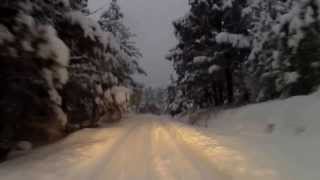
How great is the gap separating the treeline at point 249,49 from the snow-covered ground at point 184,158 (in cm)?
274

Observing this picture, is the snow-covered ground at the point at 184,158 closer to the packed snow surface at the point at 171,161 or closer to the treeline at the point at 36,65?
the packed snow surface at the point at 171,161

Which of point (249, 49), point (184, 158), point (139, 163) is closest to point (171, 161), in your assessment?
point (184, 158)

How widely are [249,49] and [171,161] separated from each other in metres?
23.6

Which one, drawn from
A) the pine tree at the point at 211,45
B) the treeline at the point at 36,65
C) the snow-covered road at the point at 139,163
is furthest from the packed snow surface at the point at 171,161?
the pine tree at the point at 211,45

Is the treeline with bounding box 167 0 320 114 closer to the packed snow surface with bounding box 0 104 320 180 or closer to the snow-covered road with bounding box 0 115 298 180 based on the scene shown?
the packed snow surface with bounding box 0 104 320 180

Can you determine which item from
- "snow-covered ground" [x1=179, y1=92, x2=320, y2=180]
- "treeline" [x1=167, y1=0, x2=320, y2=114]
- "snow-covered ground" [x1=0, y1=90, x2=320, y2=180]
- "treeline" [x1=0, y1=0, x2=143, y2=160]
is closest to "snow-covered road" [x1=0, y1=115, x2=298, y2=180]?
"snow-covered ground" [x1=0, y1=90, x2=320, y2=180]

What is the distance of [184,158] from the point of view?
12.1 m

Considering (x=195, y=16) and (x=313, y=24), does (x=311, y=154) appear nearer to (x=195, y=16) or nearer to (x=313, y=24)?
(x=313, y=24)

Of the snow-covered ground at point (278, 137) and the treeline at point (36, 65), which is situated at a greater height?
the treeline at point (36, 65)

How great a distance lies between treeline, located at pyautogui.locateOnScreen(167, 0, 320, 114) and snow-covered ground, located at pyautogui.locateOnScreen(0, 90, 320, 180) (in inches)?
108

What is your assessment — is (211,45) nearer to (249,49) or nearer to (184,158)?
(249,49)

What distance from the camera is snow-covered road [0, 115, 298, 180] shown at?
976 cm

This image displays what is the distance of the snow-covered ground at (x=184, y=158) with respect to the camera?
9828mm

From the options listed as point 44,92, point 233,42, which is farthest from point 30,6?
point 233,42
